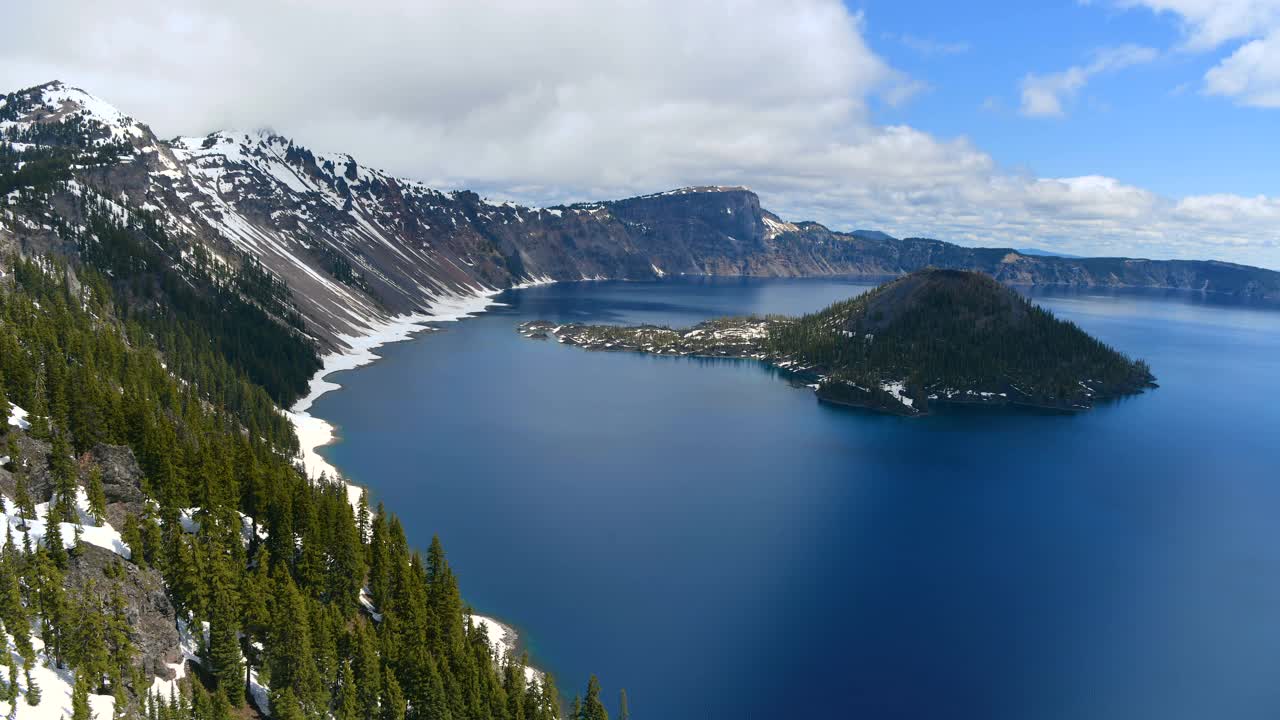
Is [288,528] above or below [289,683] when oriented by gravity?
above

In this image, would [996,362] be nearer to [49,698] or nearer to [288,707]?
[288,707]

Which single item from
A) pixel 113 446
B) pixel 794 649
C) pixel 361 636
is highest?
pixel 113 446

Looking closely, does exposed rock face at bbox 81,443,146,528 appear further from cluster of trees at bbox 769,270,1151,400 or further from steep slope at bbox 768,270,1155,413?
cluster of trees at bbox 769,270,1151,400

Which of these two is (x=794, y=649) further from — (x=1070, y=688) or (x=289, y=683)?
(x=289, y=683)

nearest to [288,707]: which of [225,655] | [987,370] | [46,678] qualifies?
[225,655]

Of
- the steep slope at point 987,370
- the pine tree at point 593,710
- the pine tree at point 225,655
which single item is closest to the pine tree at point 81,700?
the pine tree at point 225,655

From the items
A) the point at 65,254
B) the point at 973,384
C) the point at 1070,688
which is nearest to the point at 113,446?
the point at 1070,688
